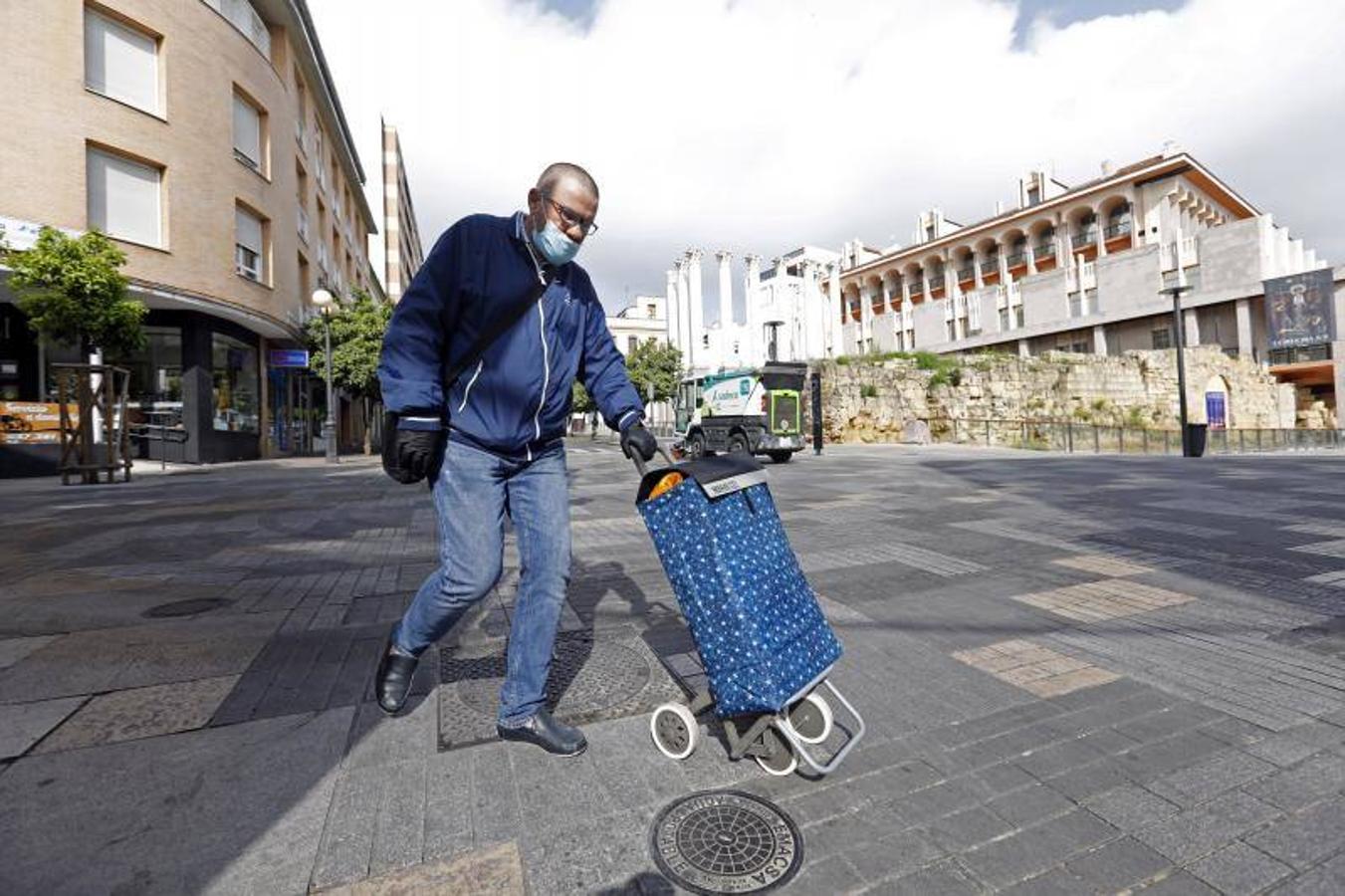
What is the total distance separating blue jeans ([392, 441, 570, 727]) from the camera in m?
2.18

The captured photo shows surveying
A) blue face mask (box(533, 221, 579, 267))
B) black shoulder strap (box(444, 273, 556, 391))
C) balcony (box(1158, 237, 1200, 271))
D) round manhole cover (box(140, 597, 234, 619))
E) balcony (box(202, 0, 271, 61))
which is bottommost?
round manhole cover (box(140, 597, 234, 619))

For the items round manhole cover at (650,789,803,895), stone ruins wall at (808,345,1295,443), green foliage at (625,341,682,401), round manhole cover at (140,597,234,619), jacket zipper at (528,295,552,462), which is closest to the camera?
round manhole cover at (650,789,803,895)

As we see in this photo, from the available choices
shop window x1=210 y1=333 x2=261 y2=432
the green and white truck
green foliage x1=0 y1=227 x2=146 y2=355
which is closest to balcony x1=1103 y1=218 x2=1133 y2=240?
the green and white truck

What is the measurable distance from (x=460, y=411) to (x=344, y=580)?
314 cm

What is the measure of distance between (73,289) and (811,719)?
48.2 feet

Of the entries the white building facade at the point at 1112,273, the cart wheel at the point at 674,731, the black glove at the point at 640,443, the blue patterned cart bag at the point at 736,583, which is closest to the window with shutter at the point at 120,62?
the black glove at the point at 640,443

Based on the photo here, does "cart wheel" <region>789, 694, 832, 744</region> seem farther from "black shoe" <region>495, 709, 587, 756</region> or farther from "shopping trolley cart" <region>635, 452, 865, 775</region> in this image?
"black shoe" <region>495, 709, 587, 756</region>

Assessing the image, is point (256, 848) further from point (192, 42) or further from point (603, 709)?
point (192, 42)

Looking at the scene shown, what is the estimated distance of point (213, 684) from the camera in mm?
2752

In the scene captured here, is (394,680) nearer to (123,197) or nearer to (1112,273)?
(123,197)

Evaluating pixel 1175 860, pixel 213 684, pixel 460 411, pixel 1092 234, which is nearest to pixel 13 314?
pixel 213 684

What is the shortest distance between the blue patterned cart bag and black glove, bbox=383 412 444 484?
70 centimetres

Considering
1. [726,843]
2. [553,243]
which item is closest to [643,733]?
[726,843]

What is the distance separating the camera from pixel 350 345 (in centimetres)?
2186
